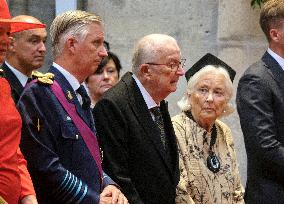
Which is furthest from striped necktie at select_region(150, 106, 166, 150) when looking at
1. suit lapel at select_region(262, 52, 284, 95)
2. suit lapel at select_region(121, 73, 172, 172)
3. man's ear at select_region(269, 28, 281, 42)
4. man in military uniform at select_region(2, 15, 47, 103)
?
man in military uniform at select_region(2, 15, 47, 103)

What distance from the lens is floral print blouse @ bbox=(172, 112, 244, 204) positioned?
16.0ft

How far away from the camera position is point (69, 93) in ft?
13.3

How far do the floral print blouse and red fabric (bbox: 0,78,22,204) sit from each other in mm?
1323

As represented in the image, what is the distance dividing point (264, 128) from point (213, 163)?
581 millimetres

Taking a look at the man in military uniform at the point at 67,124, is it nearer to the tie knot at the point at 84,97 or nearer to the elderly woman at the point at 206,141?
the tie knot at the point at 84,97

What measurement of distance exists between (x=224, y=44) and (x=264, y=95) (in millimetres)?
2694

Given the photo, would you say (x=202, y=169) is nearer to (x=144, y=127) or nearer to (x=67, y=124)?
(x=144, y=127)

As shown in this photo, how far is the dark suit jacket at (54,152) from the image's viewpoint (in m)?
3.85

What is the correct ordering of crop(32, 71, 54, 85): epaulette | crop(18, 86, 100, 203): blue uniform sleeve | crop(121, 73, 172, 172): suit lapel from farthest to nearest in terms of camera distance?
crop(121, 73, 172, 172): suit lapel
crop(32, 71, 54, 85): epaulette
crop(18, 86, 100, 203): blue uniform sleeve

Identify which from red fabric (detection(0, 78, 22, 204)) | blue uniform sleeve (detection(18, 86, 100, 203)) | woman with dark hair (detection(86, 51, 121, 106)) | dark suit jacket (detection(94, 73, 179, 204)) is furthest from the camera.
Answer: woman with dark hair (detection(86, 51, 121, 106))

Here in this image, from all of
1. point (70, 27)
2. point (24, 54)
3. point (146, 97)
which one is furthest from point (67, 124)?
point (24, 54)

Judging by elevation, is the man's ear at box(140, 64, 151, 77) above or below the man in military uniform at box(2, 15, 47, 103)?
above

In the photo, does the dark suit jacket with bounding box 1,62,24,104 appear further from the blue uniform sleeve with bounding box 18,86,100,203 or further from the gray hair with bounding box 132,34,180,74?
the blue uniform sleeve with bounding box 18,86,100,203

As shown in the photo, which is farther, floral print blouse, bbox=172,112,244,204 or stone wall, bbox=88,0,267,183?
stone wall, bbox=88,0,267,183
